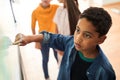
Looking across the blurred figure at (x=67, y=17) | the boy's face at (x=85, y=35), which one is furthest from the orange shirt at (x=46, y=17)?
the boy's face at (x=85, y=35)

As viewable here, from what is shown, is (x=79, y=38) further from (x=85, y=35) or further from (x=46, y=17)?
(x=46, y=17)

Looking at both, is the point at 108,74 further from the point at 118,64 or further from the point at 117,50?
the point at 117,50

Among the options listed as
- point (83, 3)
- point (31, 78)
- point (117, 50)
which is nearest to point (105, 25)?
point (31, 78)

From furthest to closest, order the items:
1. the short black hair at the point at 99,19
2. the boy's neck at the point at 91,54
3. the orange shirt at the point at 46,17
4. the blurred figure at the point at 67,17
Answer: the orange shirt at the point at 46,17 → the blurred figure at the point at 67,17 → the boy's neck at the point at 91,54 → the short black hair at the point at 99,19

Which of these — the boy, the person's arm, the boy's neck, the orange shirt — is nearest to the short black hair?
the boy

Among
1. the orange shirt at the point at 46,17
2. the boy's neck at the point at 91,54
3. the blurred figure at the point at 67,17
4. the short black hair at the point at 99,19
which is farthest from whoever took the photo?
the orange shirt at the point at 46,17

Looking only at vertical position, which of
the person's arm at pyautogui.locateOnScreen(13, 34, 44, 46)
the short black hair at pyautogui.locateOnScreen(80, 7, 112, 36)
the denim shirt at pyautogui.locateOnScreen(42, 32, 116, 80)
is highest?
the short black hair at pyautogui.locateOnScreen(80, 7, 112, 36)

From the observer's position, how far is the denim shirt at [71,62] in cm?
82

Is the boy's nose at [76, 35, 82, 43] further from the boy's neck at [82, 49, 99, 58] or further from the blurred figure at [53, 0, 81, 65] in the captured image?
the blurred figure at [53, 0, 81, 65]

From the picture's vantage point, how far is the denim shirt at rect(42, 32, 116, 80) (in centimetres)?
82

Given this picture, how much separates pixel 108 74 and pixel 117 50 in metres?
1.65

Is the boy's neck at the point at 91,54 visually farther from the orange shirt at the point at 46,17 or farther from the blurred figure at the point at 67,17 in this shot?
the orange shirt at the point at 46,17

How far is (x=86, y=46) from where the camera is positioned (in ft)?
2.61

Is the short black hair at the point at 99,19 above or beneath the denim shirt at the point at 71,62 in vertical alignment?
above
